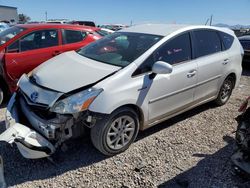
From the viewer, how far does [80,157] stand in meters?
3.20

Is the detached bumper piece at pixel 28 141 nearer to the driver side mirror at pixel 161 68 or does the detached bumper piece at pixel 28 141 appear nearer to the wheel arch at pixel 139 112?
the wheel arch at pixel 139 112

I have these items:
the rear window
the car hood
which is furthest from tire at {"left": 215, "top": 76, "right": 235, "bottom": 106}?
the car hood

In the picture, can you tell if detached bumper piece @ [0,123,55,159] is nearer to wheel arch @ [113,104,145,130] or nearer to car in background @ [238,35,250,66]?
wheel arch @ [113,104,145,130]

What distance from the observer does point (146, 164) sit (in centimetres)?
310

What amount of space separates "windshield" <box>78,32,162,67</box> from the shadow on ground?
1594mm

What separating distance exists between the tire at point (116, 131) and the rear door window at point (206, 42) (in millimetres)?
1637

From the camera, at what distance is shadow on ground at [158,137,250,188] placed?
2.81 m

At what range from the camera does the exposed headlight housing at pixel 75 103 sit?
107 inches

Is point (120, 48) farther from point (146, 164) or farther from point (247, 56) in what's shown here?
point (247, 56)

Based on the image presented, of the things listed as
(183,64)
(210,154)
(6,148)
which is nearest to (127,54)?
(183,64)

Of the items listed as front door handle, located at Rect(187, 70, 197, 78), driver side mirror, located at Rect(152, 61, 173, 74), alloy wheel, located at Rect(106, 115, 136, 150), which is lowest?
alloy wheel, located at Rect(106, 115, 136, 150)

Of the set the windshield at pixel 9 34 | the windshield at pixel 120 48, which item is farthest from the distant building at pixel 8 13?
the windshield at pixel 120 48

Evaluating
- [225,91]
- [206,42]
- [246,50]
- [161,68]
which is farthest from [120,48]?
[246,50]

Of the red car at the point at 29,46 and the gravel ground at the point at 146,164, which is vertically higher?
the red car at the point at 29,46
